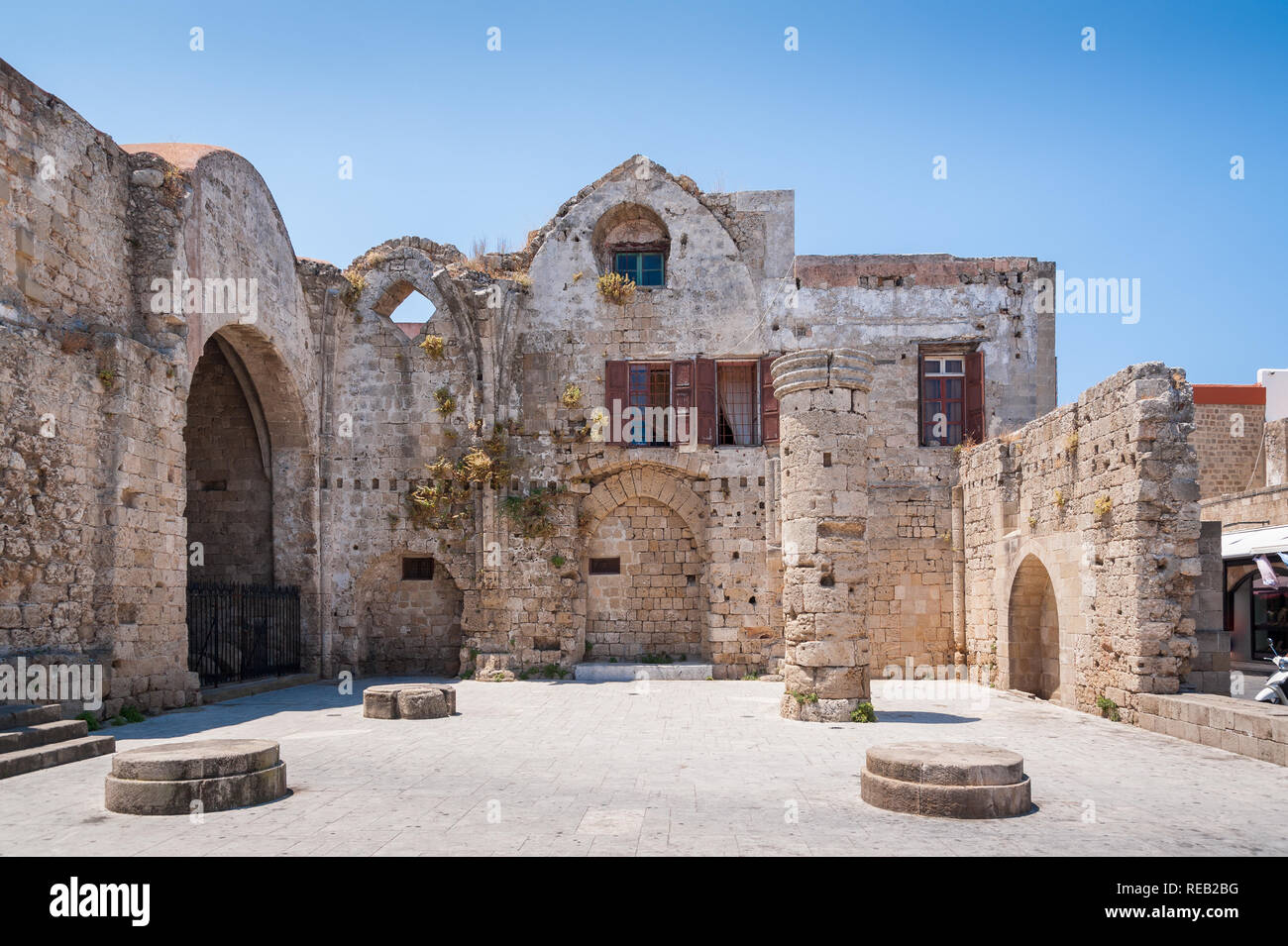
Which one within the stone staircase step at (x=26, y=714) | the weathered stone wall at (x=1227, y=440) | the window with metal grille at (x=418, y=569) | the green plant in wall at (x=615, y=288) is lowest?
the stone staircase step at (x=26, y=714)

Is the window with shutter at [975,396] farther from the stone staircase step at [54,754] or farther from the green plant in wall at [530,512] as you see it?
the stone staircase step at [54,754]

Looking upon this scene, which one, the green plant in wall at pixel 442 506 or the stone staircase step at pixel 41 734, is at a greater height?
the green plant in wall at pixel 442 506

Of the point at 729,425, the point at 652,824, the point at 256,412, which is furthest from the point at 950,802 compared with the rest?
the point at 256,412

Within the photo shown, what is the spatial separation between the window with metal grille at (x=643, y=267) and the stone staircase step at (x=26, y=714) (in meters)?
12.6

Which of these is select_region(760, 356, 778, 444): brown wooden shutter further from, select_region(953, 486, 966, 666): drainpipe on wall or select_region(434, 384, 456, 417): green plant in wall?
select_region(434, 384, 456, 417): green plant in wall

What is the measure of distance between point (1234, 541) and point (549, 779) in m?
16.3

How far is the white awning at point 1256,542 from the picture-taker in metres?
17.5

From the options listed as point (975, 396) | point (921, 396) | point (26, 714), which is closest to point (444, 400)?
point (921, 396)

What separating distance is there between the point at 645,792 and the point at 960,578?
1119cm

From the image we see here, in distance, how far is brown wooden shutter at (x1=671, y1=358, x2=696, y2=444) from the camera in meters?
18.3

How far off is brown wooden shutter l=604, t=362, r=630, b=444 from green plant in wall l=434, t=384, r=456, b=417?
9.79 feet

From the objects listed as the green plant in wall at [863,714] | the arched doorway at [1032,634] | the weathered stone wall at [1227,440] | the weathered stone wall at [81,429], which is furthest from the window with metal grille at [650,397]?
the weathered stone wall at [1227,440]

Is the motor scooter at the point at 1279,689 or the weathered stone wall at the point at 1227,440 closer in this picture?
the motor scooter at the point at 1279,689

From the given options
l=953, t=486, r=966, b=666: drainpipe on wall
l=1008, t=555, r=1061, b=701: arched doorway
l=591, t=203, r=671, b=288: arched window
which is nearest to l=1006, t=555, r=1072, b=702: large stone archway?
l=1008, t=555, r=1061, b=701: arched doorway
